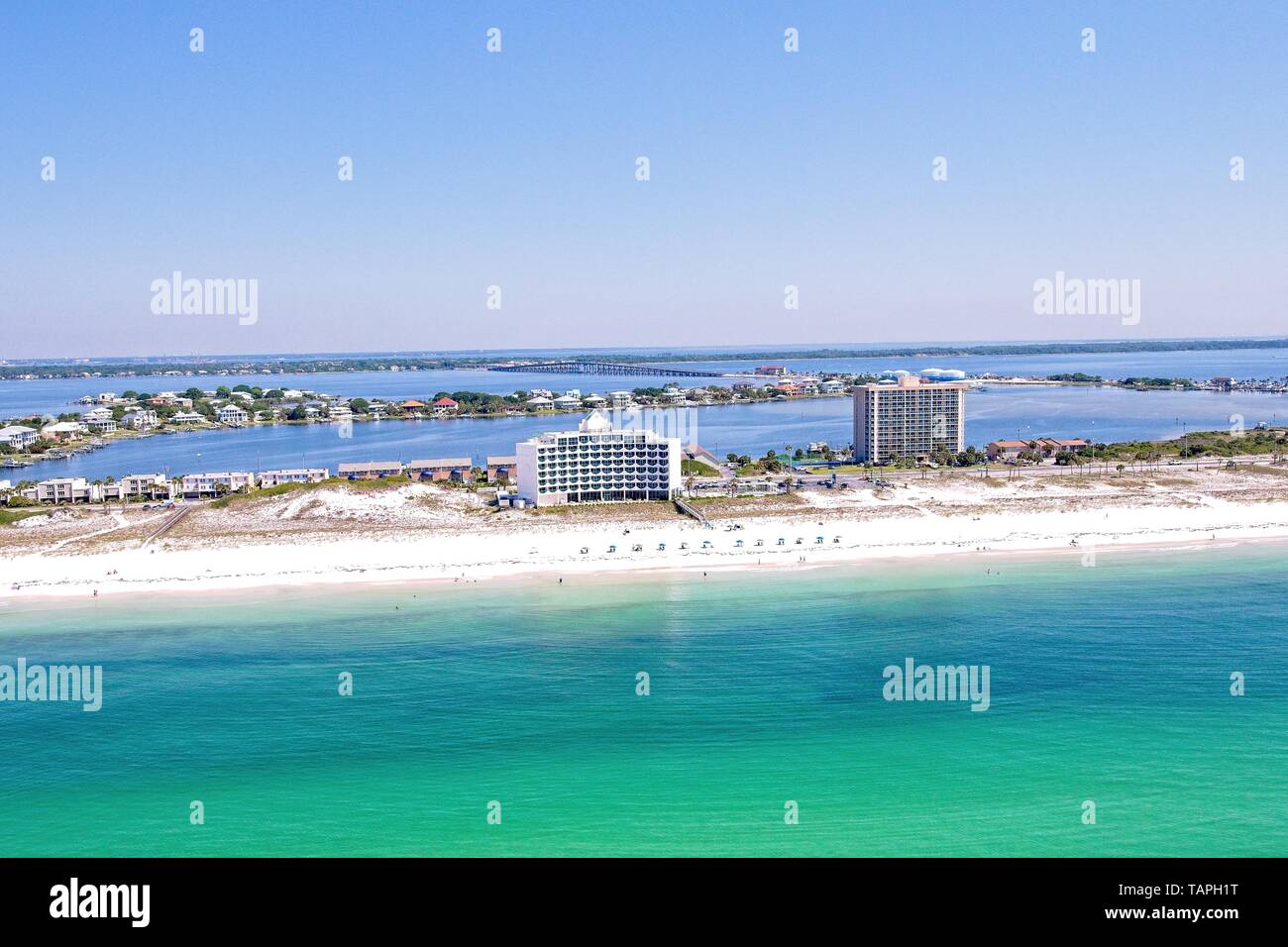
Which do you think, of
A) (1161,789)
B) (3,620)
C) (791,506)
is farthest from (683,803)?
(791,506)

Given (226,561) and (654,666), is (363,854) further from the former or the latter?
(226,561)

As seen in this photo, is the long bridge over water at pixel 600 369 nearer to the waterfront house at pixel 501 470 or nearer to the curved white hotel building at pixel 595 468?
the waterfront house at pixel 501 470

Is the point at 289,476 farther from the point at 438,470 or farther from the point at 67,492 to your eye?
the point at 67,492

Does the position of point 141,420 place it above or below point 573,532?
above

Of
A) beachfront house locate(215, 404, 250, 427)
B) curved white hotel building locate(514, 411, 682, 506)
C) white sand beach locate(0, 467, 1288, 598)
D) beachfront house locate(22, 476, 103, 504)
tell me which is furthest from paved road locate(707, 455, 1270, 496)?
beachfront house locate(215, 404, 250, 427)

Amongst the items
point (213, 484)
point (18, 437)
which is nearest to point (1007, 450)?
point (213, 484)

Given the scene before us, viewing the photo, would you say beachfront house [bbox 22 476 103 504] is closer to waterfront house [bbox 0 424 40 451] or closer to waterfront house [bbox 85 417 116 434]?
waterfront house [bbox 0 424 40 451]
